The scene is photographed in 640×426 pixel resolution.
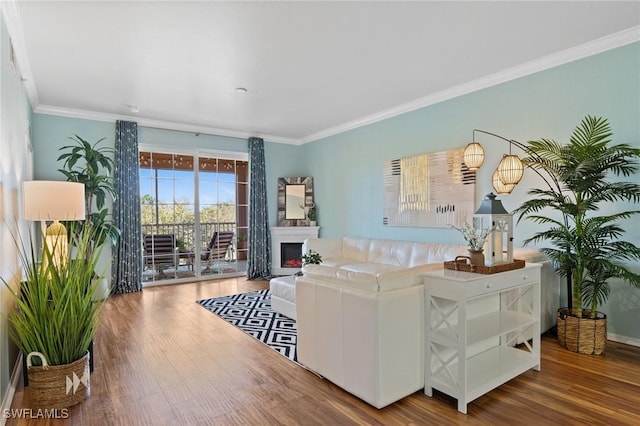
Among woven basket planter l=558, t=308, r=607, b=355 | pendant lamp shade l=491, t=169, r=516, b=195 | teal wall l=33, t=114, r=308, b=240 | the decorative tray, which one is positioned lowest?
woven basket planter l=558, t=308, r=607, b=355

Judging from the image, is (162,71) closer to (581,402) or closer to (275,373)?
(275,373)

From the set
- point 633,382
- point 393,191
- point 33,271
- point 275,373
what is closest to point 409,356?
point 275,373

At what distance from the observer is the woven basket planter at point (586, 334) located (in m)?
2.92

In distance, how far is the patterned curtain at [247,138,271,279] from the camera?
6.65 m

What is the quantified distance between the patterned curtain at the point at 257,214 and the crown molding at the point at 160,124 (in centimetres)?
27

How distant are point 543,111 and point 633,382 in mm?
2564

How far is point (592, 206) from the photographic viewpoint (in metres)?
2.97

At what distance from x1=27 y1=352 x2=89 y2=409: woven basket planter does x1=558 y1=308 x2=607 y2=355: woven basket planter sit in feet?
12.7

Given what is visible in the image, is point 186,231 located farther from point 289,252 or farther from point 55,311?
point 55,311

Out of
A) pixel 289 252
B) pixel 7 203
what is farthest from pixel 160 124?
pixel 7 203

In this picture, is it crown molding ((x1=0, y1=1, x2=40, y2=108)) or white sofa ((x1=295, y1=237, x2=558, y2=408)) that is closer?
white sofa ((x1=295, y1=237, x2=558, y2=408))

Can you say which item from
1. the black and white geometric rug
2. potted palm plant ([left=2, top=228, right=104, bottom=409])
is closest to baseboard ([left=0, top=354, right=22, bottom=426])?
potted palm plant ([left=2, top=228, right=104, bottom=409])

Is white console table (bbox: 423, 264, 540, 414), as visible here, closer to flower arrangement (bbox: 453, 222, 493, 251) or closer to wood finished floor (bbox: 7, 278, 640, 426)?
wood finished floor (bbox: 7, 278, 640, 426)

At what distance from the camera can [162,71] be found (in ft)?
12.3
